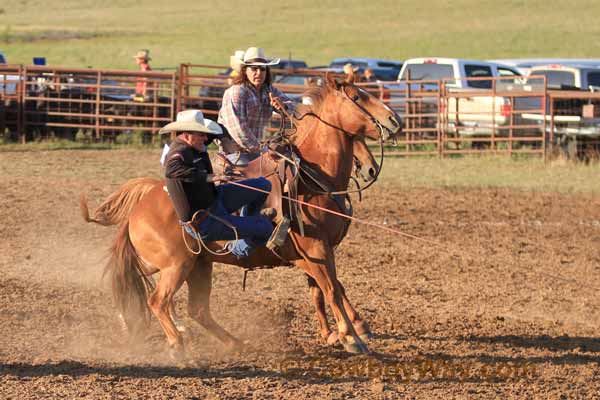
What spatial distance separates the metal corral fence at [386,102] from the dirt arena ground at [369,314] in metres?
4.73

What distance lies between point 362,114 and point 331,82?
13.3 inches

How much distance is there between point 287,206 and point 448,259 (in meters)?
3.73

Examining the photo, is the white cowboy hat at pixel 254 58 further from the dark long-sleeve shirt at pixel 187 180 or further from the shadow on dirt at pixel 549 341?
the shadow on dirt at pixel 549 341

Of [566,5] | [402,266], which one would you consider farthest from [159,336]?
[566,5]

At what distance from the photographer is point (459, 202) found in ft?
45.0

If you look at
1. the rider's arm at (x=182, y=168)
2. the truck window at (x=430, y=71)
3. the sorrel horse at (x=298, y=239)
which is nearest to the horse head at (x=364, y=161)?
the sorrel horse at (x=298, y=239)

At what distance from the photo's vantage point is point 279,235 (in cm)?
670

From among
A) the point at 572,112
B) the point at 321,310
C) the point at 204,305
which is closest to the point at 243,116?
the point at 204,305

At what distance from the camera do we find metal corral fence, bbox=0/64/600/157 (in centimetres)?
1806

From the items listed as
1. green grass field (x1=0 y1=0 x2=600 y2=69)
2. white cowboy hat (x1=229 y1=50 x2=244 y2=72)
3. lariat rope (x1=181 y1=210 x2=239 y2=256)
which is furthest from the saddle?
green grass field (x1=0 y1=0 x2=600 y2=69)

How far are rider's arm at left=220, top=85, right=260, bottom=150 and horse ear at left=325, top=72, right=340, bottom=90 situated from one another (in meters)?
0.62

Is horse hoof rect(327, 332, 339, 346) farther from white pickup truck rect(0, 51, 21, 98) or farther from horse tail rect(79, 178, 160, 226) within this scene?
white pickup truck rect(0, 51, 21, 98)

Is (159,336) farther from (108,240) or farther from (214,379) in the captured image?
(108,240)

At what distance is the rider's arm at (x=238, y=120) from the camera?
7.28m
